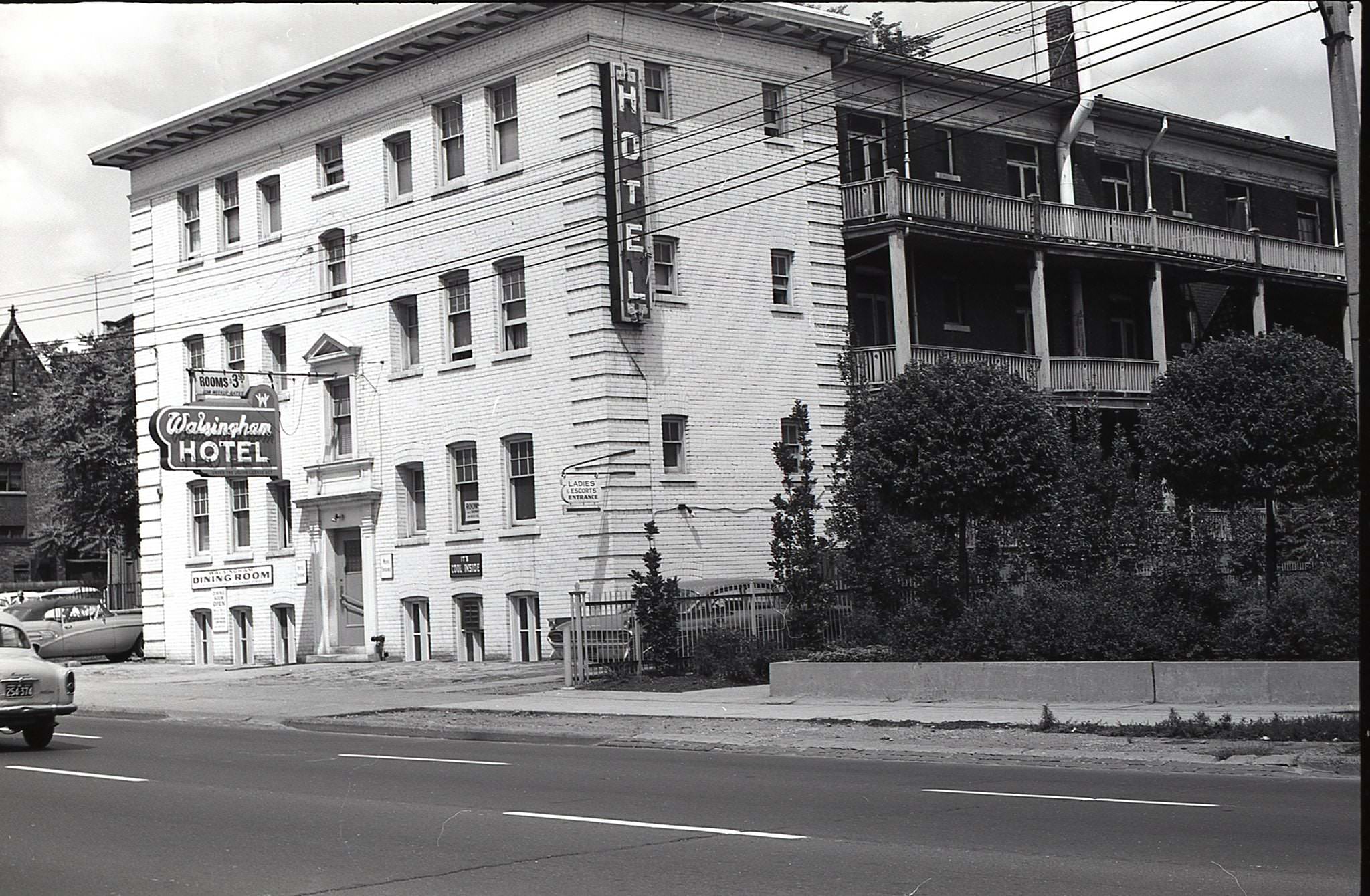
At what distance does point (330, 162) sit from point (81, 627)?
43.3 ft

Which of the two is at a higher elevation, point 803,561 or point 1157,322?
point 1157,322

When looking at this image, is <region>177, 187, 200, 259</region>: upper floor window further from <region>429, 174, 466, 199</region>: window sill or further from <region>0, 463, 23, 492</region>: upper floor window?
<region>0, 463, 23, 492</region>: upper floor window

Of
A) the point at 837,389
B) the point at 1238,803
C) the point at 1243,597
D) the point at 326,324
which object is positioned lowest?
the point at 1238,803

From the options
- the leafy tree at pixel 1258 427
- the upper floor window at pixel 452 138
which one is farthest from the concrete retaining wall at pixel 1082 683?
the upper floor window at pixel 452 138

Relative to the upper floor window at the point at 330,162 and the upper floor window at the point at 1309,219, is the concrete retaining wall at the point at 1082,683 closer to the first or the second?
the upper floor window at the point at 330,162

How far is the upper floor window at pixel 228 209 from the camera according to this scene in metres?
37.1

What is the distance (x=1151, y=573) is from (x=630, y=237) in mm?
11691

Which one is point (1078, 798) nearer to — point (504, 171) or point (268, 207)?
point (504, 171)

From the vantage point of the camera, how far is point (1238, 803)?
11.9 m

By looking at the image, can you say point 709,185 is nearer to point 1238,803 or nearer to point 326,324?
point 326,324

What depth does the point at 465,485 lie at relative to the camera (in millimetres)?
31828

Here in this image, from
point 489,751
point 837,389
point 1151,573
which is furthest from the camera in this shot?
point 837,389

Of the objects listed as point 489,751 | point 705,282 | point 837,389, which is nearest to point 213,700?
point 489,751

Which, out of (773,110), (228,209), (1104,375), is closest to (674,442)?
(773,110)
